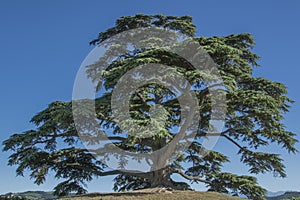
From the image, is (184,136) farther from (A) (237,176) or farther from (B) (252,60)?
(B) (252,60)

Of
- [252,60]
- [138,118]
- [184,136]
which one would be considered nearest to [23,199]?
[138,118]

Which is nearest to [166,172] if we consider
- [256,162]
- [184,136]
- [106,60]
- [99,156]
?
[184,136]

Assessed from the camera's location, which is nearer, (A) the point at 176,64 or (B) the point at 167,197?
(B) the point at 167,197

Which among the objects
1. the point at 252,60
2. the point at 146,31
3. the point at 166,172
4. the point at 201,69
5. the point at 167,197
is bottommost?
the point at 167,197

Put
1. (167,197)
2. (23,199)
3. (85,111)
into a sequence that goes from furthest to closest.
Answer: (23,199)
(85,111)
(167,197)

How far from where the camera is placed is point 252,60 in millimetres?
18547

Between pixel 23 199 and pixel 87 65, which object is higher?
pixel 87 65

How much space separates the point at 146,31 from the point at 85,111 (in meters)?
6.27

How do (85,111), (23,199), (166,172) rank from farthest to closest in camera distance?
(166,172)
(23,199)
(85,111)

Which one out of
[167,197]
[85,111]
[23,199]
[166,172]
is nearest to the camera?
[167,197]

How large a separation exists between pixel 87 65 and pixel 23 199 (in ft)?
24.8

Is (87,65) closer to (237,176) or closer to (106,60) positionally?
(106,60)

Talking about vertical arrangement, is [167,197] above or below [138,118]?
below

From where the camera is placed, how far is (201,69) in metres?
16.0
